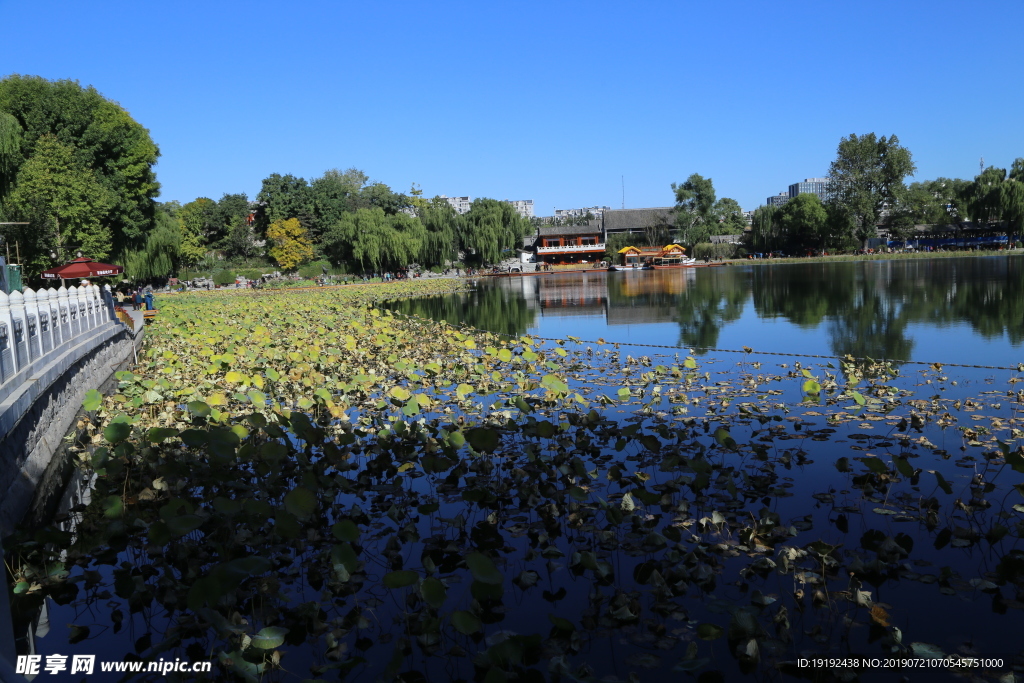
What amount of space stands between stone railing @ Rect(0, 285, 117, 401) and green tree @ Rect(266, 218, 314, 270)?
165 feet

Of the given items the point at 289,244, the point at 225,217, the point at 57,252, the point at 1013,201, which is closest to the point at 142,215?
the point at 57,252

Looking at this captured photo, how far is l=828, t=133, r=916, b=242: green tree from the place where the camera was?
59750 millimetres

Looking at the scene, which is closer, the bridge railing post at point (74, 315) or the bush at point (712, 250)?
the bridge railing post at point (74, 315)

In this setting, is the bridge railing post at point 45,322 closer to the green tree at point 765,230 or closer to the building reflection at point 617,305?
the building reflection at point 617,305

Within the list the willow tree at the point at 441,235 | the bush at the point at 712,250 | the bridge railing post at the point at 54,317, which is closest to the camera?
the bridge railing post at the point at 54,317

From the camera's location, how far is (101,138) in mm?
26062

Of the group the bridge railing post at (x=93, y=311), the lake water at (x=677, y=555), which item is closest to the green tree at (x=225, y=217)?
the bridge railing post at (x=93, y=311)

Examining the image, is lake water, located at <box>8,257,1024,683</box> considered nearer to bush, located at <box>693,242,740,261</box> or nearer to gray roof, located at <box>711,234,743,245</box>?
bush, located at <box>693,242,740,261</box>

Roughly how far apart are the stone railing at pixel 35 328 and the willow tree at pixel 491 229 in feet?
154

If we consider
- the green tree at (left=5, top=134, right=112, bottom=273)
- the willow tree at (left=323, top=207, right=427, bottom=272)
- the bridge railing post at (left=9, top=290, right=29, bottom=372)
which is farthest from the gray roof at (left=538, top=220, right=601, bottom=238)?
the bridge railing post at (left=9, top=290, right=29, bottom=372)

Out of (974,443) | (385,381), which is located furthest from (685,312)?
(974,443)

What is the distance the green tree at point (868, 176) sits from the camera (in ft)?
196

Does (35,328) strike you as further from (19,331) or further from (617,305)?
(617,305)

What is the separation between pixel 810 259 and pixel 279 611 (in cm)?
6314
